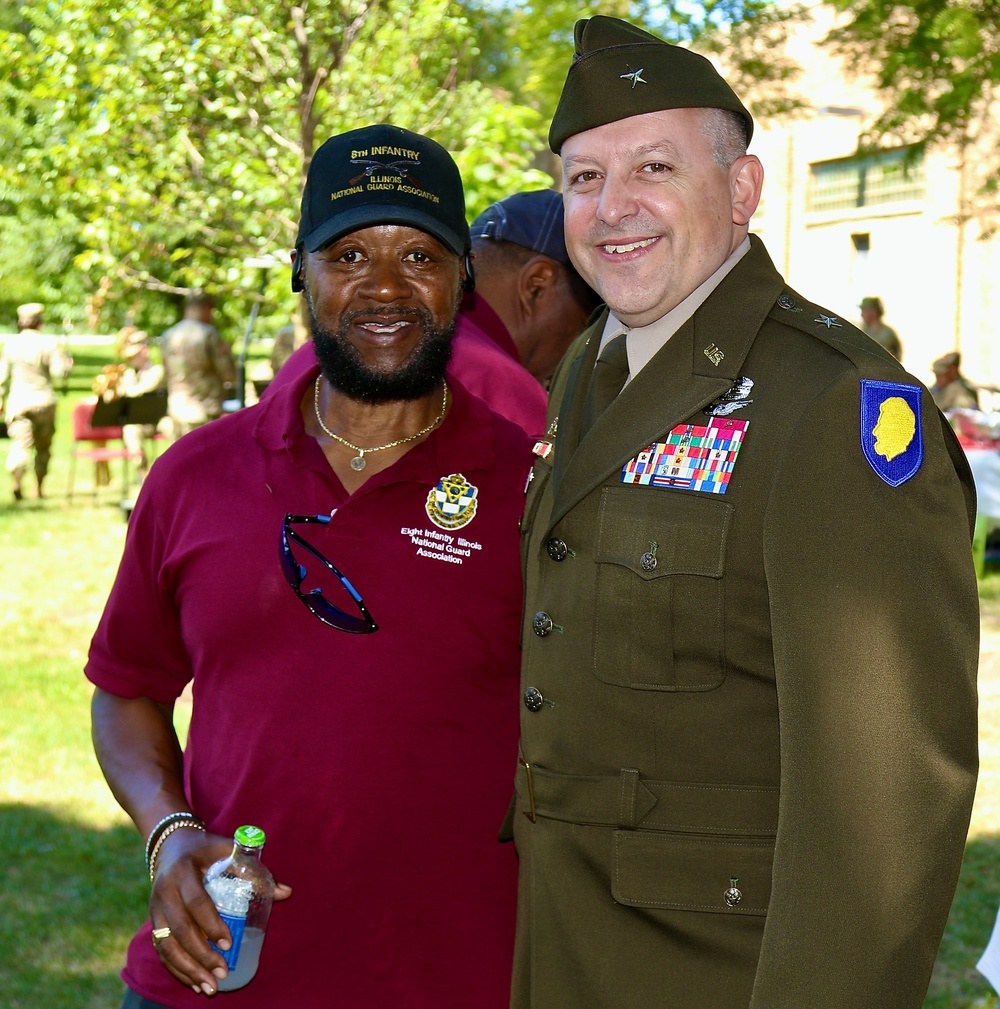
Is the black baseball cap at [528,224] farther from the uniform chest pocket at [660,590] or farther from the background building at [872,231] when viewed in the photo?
the background building at [872,231]

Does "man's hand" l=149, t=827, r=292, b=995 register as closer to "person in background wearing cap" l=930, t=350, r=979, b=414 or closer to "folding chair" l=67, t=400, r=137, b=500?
"person in background wearing cap" l=930, t=350, r=979, b=414

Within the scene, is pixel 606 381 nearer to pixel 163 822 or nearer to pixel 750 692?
pixel 750 692

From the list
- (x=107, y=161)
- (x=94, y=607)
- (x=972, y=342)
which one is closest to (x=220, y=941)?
(x=94, y=607)

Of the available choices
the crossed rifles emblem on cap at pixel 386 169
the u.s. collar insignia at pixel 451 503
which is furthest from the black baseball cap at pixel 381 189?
the u.s. collar insignia at pixel 451 503

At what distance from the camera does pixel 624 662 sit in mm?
1883

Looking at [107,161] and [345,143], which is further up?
[107,161]

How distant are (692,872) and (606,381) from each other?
78cm

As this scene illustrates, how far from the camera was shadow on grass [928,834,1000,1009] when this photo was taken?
4.69 metres

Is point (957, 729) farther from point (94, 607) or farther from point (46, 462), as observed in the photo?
point (46, 462)

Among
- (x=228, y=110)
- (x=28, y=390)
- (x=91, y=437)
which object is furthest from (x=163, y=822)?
(x=91, y=437)

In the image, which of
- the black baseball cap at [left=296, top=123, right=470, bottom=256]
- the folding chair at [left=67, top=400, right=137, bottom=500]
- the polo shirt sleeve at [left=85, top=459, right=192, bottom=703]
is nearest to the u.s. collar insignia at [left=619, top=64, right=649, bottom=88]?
the black baseball cap at [left=296, top=123, right=470, bottom=256]

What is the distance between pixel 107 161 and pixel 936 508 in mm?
11515

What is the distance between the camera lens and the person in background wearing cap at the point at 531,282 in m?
4.08

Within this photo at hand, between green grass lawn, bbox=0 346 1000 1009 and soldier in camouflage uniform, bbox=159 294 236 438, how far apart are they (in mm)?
3613
